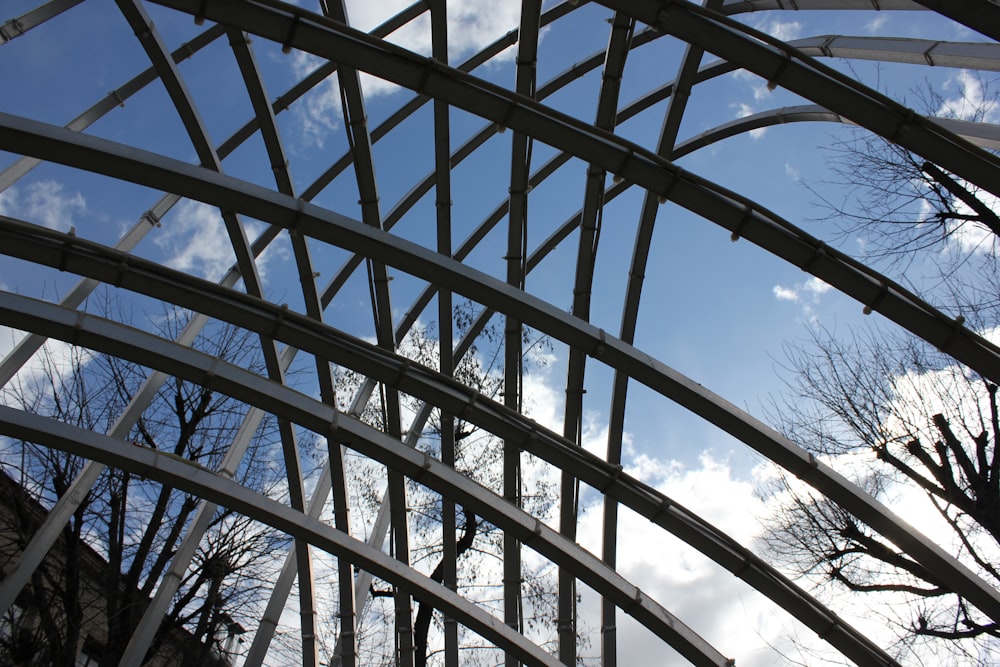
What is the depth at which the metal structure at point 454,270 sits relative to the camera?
805 cm

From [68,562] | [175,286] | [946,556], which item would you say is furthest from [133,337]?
[946,556]

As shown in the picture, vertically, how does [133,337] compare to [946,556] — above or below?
below

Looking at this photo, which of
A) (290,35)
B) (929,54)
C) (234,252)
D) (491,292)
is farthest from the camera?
(234,252)

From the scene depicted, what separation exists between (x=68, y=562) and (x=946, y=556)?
41.1ft

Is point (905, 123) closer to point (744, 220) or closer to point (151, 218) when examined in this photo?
point (744, 220)

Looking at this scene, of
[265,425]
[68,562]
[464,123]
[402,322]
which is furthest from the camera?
[265,425]

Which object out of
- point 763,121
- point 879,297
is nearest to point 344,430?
point 879,297

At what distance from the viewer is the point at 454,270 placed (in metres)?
9.40

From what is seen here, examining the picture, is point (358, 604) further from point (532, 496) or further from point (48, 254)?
point (48, 254)

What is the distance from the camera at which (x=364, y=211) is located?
10.8 m

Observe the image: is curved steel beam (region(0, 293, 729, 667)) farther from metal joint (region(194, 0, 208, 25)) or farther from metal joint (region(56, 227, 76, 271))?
metal joint (region(194, 0, 208, 25))

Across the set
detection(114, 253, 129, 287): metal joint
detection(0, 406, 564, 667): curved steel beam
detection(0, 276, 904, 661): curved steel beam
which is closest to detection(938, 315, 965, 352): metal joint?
detection(0, 276, 904, 661): curved steel beam

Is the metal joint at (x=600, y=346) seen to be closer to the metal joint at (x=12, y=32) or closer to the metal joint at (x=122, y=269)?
the metal joint at (x=122, y=269)

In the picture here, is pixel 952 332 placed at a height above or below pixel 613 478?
above
